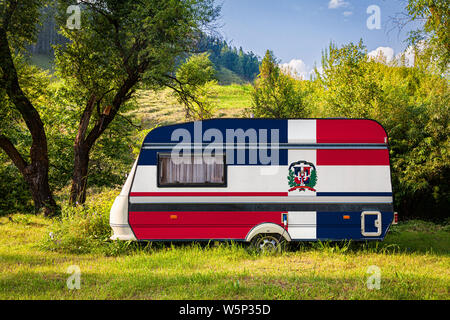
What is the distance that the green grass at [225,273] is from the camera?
5.16 meters

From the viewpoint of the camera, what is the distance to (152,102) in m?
56.3

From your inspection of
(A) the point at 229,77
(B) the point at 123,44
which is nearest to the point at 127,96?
(B) the point at 123,44

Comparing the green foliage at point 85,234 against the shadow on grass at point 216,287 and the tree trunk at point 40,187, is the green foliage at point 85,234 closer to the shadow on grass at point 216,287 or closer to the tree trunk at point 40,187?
the shadow on grass at point 216,287

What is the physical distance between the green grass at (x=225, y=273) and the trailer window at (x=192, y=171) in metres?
1.43

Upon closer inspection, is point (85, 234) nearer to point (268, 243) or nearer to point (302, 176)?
point (268, 243)

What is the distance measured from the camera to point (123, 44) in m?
13.2

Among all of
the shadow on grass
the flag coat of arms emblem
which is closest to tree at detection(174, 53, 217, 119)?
the flag coat of arms emblem

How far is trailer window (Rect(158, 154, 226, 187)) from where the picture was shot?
7574 mm

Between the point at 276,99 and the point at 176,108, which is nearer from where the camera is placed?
the point at 276,99

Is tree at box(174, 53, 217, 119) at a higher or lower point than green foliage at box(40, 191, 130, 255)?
higher

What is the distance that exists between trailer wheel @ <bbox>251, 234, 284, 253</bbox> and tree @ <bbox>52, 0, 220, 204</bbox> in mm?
7477

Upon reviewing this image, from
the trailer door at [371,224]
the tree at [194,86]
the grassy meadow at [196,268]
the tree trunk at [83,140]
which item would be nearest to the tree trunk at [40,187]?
the tree trunk at [83,140]

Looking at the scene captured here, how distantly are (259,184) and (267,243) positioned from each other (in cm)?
128

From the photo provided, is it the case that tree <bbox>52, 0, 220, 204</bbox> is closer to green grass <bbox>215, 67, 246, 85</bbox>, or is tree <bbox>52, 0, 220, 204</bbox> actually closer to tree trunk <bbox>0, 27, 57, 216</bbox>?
tree trunk <bbox>0, 27, 57, 216</bbox>
